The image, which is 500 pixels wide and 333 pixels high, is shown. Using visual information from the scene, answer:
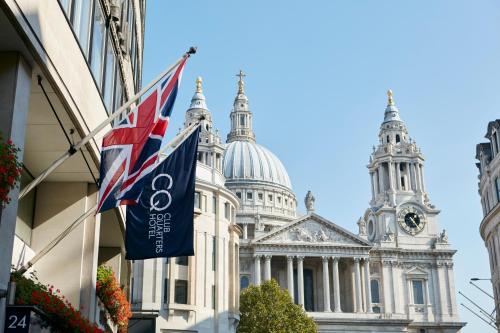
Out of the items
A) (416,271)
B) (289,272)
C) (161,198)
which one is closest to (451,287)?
(416,271)

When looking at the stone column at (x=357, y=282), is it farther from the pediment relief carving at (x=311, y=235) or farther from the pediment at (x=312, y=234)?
the pediment relief carving at (x=311, y=235)

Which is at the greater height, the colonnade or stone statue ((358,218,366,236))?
stone statue ((358,218,366,236))

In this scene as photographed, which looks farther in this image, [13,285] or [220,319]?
[220,319]

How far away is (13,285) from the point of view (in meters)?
12.1

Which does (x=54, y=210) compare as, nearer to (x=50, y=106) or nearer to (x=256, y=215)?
(x=50, y=106)

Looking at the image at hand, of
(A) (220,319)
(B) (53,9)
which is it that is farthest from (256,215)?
(B) (53,9)

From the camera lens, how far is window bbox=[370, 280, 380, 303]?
104488 mm

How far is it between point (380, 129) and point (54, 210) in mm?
104976

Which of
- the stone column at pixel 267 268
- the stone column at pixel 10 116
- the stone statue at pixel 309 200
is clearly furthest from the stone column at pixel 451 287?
the stone column at pixel 10 116

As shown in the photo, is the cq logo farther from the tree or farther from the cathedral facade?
the cathedral facade

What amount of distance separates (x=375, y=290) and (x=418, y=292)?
670 cm

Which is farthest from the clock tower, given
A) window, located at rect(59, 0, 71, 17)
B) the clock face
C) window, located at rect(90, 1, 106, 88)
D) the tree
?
window, located at rect(59, 0, 71, 17)

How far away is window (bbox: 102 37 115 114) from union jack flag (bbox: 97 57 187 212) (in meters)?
5.26

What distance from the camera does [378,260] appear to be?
346ft
